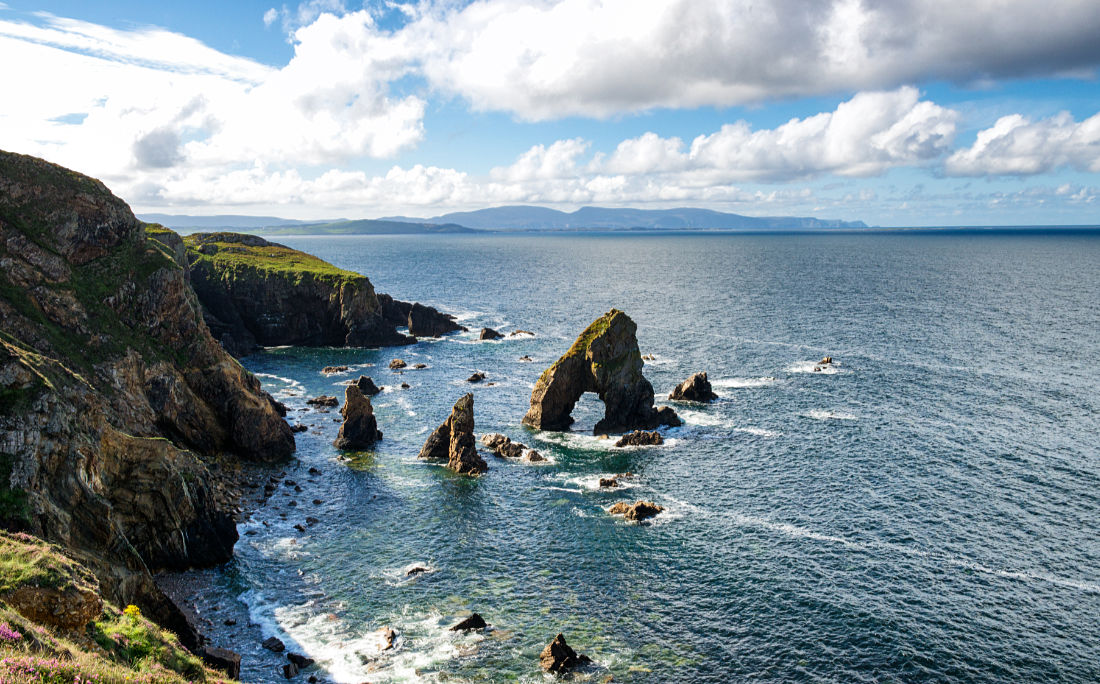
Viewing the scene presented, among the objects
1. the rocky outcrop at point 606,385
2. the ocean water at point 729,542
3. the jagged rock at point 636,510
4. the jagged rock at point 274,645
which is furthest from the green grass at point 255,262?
the jagged rock at point 274,645

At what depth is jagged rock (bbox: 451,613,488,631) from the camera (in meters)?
44.2

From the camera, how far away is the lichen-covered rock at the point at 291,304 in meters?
138

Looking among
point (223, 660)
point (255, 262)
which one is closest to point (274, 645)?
point (223, 660)

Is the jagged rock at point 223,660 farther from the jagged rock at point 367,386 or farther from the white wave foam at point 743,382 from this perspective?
the white wave foam at point 743,382

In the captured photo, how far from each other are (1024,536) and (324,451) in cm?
7044

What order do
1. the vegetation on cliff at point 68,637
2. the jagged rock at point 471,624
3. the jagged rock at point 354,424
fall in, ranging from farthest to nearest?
the jagged rock at point 354,424 → the jagged rock at point 471,624 → the vegetation on cliff at point 68,637

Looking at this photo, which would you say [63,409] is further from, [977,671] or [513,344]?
[513,344]

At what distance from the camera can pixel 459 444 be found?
73.5 metres

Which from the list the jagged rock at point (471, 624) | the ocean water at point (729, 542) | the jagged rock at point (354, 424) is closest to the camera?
the ocean water at point (729, 542)

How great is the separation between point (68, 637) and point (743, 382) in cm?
9241

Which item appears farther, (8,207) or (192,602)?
(8,207)

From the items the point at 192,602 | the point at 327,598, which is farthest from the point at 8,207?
the point at 327,598

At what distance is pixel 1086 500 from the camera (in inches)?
2399

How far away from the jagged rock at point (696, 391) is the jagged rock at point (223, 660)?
69.9m
